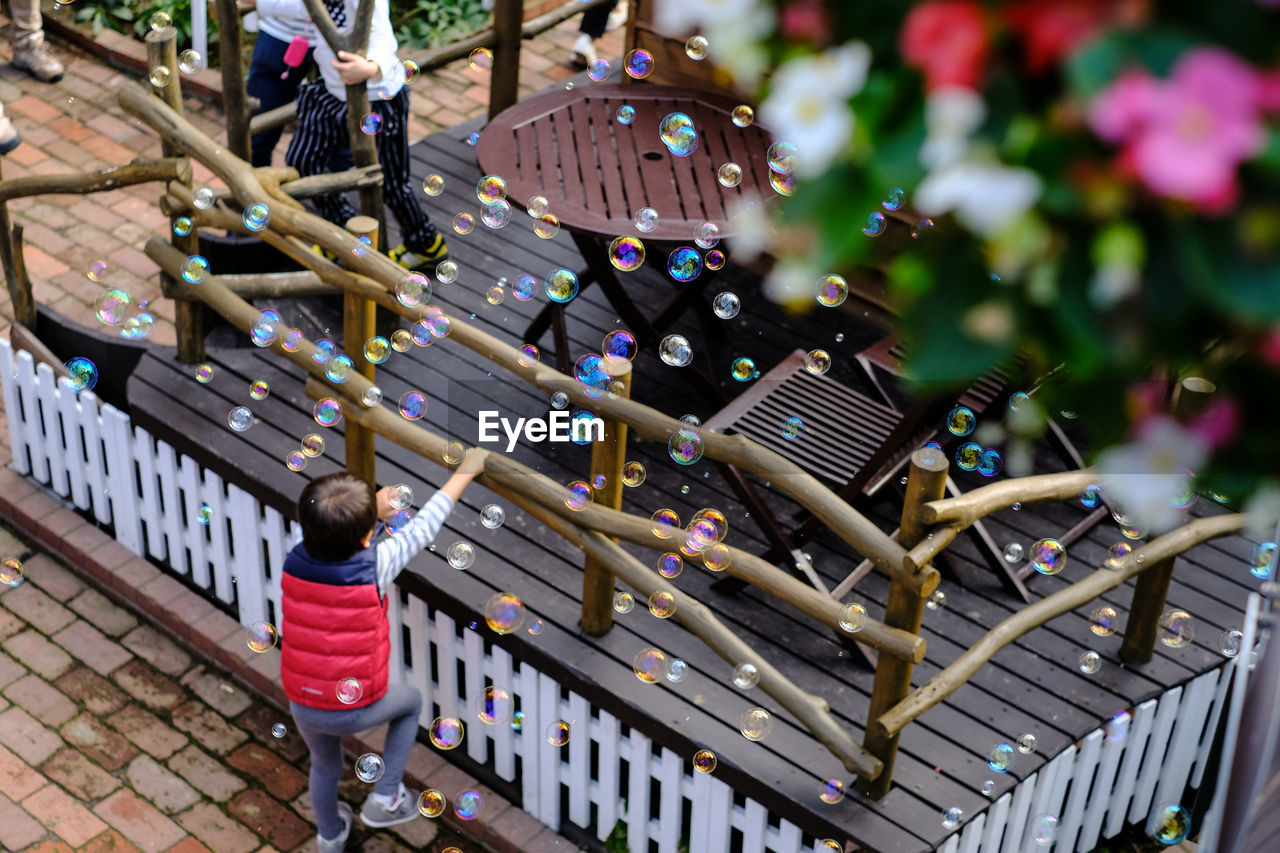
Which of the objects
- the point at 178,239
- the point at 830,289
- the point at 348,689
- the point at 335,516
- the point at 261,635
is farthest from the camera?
the point at 178,239

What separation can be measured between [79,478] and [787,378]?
2.92m

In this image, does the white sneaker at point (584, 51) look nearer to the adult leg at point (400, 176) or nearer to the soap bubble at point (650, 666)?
the adult leg at point (400, 176)

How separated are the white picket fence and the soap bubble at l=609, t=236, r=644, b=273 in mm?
1424

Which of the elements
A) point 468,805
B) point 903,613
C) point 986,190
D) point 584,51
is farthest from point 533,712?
point 584,51

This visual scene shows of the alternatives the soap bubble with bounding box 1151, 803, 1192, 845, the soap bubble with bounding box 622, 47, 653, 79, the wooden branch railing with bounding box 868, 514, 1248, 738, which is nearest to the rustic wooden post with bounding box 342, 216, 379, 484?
the soap bubble with bounding box 622, 47, 653, 79

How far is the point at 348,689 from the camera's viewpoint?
14.0 ft

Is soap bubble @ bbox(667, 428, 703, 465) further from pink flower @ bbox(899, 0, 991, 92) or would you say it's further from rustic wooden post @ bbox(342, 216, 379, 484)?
pink flower @ bbox(899, 0, 991, 92)

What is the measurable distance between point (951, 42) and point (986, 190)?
0.12 meters

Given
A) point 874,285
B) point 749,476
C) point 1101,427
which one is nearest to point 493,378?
point 749,476

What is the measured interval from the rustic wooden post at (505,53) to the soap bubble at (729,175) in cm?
189

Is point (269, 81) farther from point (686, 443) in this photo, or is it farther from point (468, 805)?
point (468, 805)

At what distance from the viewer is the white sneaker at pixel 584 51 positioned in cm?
887

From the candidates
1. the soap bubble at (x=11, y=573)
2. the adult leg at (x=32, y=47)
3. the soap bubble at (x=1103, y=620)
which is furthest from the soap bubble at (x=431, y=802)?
the adult leg at (x=32, y=47)

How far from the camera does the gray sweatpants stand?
172 inches
